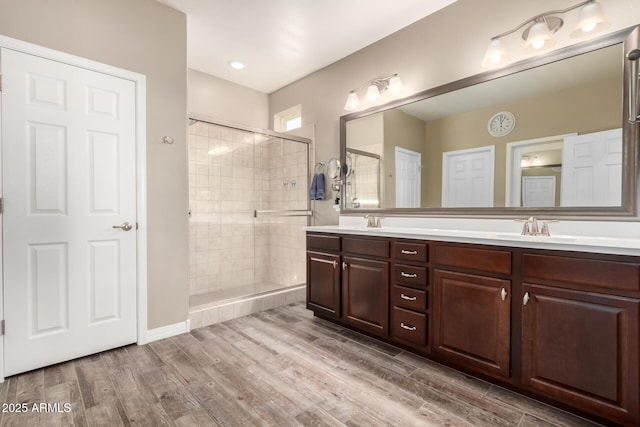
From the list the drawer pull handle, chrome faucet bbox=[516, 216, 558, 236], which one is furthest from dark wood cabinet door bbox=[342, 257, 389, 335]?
chrome faucet bbox=[516, 216, 558, 236]

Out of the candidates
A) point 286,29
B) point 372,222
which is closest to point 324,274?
point 372,222

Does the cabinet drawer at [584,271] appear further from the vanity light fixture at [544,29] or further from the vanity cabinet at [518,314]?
the vanity light fixture at [544,29]

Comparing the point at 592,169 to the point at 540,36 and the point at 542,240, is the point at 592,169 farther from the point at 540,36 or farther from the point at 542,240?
the point at 540,36

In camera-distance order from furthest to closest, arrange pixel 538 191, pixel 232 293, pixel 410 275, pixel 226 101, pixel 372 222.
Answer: pixel 226 101 < pixel 232 293 < pixel 372 222 < pixel 410 275 < pixel 538 191

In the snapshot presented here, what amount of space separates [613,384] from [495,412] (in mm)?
530

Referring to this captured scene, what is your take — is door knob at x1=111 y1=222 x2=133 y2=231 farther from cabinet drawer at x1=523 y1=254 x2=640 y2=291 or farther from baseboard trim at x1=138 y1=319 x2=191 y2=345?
cabinet drawer at x1=523 y1=254 x2=640 y2=291

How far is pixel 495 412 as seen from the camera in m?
1.57

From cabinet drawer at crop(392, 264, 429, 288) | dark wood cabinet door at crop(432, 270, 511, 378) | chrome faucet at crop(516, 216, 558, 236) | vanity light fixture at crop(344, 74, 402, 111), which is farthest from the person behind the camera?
vanity light fixture at crop(344, 74, 402, 111)

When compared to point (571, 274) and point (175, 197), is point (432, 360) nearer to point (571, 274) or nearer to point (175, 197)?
point (571, 274)

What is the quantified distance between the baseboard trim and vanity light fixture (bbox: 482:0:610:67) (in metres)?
3.13

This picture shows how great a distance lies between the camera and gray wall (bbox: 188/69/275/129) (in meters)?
3.67

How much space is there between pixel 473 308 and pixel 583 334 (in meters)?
0.50

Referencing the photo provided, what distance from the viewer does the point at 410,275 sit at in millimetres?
2125

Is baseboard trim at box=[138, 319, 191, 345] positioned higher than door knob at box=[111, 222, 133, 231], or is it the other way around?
door knob at box=[111, 222, 133, 231]
